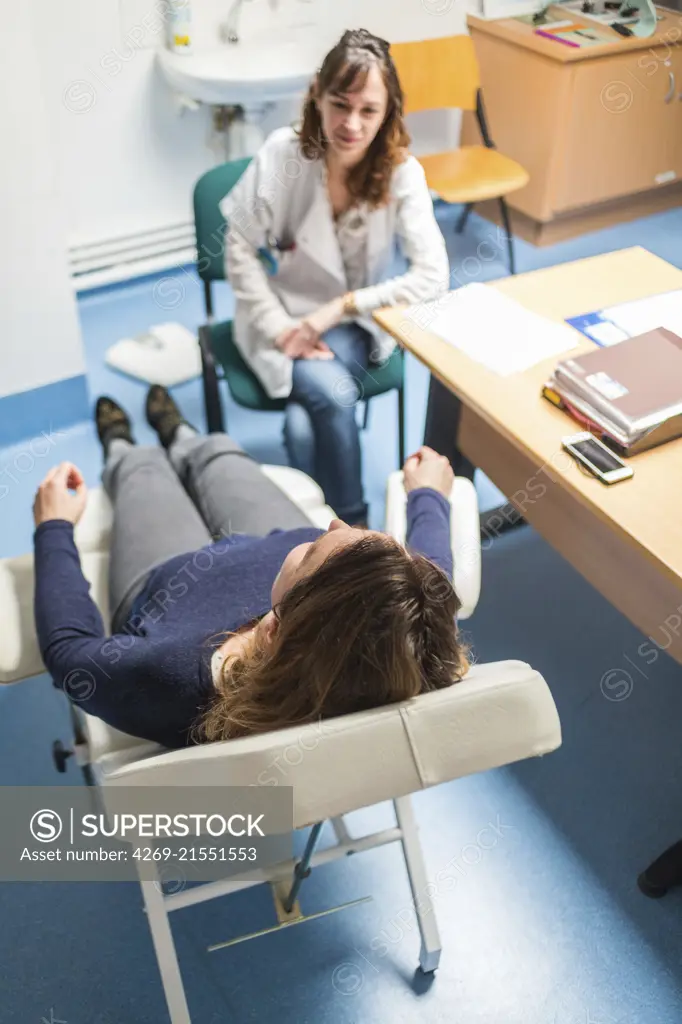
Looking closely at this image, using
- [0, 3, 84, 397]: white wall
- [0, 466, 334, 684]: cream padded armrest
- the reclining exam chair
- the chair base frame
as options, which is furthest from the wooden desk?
[0, 3, 84, 397]: white wall

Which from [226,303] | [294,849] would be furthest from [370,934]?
[226,303]

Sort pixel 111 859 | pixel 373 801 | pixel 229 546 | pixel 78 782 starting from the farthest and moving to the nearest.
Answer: pixel 78 782
pixel 111 859
pixel 229 546
pixel 373 801

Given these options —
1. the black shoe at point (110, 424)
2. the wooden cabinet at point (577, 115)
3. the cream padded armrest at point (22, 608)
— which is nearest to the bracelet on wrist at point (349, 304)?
the black shoe at point (110, 424)

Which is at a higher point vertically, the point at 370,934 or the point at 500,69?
the point at 500,69

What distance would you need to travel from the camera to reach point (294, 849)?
1648 mm

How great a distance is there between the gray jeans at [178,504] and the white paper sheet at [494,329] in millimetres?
454

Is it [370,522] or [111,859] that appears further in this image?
[370,522]

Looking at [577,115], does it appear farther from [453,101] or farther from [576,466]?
[576,466]

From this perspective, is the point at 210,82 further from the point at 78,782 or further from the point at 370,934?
the point at 370,934

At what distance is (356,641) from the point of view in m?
0.95

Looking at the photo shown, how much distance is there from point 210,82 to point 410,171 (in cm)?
102

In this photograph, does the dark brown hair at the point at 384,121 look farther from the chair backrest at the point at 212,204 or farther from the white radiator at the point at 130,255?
the white radiator at the point at 130,255

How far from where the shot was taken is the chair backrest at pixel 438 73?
3021 mm

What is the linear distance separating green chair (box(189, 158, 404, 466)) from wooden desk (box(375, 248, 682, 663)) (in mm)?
264
